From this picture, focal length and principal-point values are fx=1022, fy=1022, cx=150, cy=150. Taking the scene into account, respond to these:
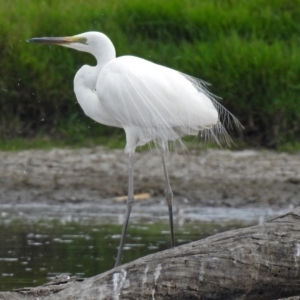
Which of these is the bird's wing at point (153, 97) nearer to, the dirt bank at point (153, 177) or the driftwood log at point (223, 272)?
the driftwood log at point (223, 272)

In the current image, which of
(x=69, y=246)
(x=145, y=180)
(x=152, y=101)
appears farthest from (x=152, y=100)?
(x=145, y=180)

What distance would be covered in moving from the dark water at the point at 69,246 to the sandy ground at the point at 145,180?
2.42 feet

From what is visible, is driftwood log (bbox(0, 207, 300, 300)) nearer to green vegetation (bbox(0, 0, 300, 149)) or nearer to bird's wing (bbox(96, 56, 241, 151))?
bird's wing (bbox(96, 56, 241, 151))

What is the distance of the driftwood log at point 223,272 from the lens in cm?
462

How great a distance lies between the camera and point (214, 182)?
10305 mm

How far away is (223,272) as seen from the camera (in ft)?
15.2

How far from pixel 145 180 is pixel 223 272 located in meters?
5.64

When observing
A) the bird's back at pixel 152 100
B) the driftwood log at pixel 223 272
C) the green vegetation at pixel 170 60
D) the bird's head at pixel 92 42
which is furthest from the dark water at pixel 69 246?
the green vegetation at pixel 170 60

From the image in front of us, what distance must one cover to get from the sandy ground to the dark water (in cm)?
74

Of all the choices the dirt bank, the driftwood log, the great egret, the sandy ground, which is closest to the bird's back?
the great egret

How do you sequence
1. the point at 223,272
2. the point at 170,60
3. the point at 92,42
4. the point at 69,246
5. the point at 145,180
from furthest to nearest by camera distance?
the point at 170,60
the point at 145,180
the point at 69,246
the point at 92,42
the point at 223,272

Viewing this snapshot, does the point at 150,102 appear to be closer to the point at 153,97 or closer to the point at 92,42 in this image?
the point at 153,97

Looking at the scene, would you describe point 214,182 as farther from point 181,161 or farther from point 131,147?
point 131,147

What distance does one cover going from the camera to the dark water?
7.18 meters
